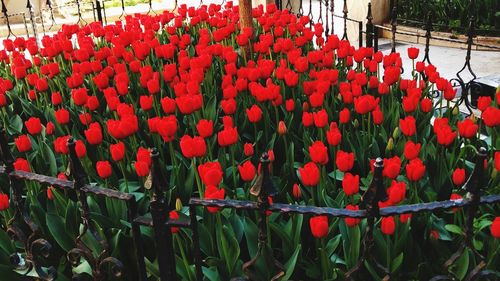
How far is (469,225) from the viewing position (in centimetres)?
161

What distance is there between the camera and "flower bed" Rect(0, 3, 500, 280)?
1.89m

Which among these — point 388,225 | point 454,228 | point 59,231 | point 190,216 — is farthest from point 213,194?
point 454,228

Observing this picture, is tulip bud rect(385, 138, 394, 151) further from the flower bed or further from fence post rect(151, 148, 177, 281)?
fence post rect(151, 148, 177, 281)

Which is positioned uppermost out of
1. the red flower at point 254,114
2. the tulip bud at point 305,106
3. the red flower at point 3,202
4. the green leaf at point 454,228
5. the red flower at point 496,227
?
the red flower at point 254,114

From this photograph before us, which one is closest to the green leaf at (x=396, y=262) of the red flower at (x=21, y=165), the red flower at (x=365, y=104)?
the red flower at (x=365, y=104)

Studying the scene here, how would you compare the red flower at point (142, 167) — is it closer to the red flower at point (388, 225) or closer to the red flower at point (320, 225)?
the red flower at point (320, 225)

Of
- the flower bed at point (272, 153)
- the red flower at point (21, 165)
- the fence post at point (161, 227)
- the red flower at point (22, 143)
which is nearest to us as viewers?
the fence post at point (161, 227)

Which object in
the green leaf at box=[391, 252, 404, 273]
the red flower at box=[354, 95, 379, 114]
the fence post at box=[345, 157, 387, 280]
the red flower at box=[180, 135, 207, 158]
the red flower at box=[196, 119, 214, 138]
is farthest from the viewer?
the red flower at box=[354, 95, 379, 114]

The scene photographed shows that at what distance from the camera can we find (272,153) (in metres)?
2.27

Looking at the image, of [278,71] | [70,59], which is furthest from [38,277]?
[70,59]

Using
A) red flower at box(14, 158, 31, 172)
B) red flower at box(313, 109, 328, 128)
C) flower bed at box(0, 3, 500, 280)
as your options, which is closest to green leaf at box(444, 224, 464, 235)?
flower bed at box(0, 3, 500, 280)

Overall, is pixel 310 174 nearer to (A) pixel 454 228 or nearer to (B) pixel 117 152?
(A) pixel 454 228

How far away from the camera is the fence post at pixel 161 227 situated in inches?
64.7

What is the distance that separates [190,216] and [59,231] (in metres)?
0.68
